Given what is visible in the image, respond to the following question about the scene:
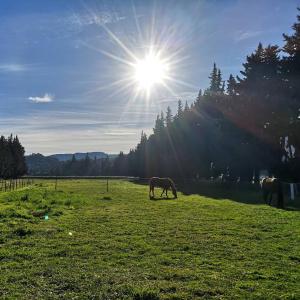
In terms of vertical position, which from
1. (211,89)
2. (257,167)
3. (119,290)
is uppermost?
(211,89)

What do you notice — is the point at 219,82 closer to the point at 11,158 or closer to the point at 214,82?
the point at 214,82

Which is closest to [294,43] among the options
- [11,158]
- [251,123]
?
[251,123]

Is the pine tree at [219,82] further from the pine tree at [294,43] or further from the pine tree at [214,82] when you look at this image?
the pine tree at [294,43]

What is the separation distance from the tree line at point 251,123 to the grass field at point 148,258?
A: 84.6 feet

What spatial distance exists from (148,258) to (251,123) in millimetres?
38438

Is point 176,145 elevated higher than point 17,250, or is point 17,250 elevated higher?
point 176,145

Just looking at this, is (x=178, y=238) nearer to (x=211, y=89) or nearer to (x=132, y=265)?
(x=132, y=265)

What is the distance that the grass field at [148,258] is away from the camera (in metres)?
8.00

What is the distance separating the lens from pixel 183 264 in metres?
10.1

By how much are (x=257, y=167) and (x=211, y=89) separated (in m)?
22.3

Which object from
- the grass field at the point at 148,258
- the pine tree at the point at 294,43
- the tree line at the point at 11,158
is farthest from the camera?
the tree line at the point at 11,158

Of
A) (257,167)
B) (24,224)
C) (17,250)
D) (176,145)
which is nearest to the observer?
(17,250)

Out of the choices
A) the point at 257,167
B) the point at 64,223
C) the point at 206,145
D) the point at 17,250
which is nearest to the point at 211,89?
the point at 206,145

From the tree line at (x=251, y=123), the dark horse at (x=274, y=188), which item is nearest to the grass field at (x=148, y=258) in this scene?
the dark horse at (x=274, y=188)
